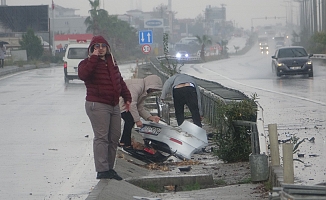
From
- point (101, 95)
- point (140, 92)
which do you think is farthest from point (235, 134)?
point (101, 95)

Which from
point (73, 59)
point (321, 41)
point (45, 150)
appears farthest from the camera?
point (321, 41)

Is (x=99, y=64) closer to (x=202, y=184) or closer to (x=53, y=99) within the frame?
(x=202, y=184)

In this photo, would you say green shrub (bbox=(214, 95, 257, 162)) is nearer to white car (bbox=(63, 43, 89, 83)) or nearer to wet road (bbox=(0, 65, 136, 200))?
wet road (bbox=(0, 65, 136, 200))

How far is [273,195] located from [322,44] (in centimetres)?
6622

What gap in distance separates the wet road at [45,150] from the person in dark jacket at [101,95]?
1.56ft

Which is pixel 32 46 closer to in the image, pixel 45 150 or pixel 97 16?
pixel 97 16

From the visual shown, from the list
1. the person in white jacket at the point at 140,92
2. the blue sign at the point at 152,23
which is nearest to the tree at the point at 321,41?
the person in white jacket at the point at 140,92

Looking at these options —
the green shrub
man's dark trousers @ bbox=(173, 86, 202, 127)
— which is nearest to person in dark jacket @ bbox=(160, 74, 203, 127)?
man's dark trousers @ bbox=(173, 86, 202, 127)

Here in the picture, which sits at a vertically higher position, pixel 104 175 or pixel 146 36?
pixel 146 36

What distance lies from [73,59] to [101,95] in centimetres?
2880

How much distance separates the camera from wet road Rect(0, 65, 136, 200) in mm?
9977

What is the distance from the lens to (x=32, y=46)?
78312 millimetres

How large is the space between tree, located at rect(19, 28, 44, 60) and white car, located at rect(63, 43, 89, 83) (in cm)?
3999

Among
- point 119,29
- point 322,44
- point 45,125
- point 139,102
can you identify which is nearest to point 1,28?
point 119,29
